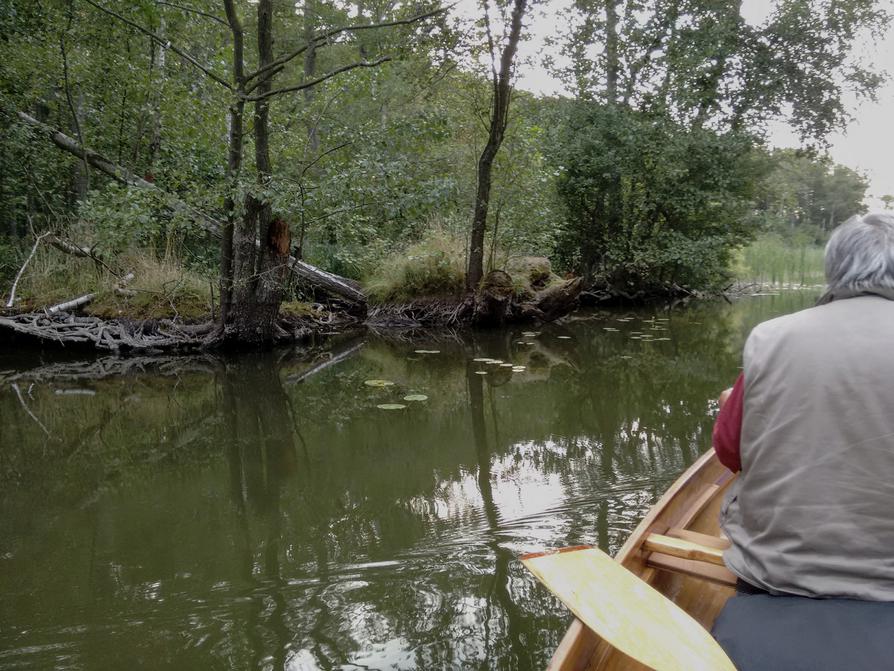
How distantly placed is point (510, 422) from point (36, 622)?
3.51m

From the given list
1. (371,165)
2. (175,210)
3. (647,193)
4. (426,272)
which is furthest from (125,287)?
(647,193)

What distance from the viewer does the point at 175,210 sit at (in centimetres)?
775

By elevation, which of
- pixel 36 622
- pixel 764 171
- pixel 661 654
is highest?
pixel 764 171

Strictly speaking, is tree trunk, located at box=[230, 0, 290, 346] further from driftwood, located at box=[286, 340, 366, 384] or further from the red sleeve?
the red sleeve

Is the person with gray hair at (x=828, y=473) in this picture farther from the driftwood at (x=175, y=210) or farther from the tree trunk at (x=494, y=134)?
the tree trunk at (x=494, y=134)

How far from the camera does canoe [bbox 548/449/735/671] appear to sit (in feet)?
5.78

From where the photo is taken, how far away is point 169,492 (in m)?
4.00

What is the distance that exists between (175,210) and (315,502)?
523cm

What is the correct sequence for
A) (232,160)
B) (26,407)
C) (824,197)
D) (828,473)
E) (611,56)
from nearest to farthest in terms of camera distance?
(828,473) < (26,407) < (232,160) < (611,56) < (824,197)

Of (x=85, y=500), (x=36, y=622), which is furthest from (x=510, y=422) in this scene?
(x=36, y=622)

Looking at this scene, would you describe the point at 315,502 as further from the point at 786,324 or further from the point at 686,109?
the point at 686,109

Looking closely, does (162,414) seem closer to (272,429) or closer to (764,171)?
(272,429)

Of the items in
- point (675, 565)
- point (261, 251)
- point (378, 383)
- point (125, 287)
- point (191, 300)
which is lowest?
point (378, 383)

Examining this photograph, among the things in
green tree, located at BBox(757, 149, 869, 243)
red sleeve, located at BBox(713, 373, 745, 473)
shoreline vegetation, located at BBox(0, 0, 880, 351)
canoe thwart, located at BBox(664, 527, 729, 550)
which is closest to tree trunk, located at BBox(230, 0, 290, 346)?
shoreline vegetation, located at BBox(0, 0, 880, 351)
